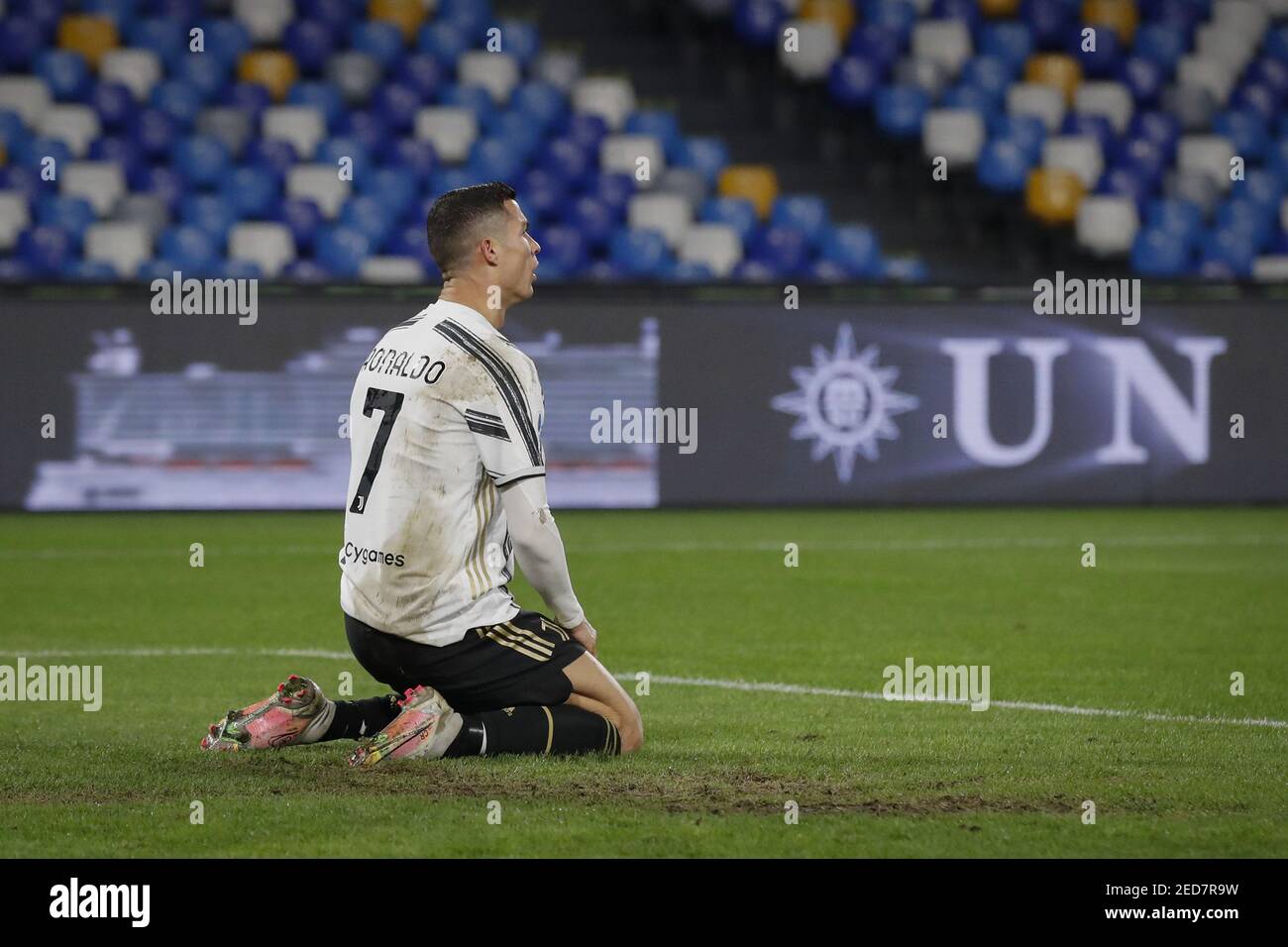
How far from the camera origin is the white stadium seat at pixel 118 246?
18031mm

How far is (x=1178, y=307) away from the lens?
1645cm

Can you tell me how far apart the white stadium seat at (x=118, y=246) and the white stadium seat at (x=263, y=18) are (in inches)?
133

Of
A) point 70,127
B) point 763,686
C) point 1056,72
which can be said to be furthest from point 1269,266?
point 763,686

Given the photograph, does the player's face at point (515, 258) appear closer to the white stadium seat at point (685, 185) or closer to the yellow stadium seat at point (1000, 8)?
the white stadium seat at point (685, 185)

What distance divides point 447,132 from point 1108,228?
7064 millimetres

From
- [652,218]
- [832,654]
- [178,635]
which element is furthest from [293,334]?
[832,654]

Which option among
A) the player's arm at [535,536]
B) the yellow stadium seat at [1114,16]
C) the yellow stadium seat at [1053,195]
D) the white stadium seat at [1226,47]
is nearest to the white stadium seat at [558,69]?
the yellow stadium seat at [1053,195]

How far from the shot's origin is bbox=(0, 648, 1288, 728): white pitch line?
673 centimetres

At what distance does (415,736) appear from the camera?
564 centimetres

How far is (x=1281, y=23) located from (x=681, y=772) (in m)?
19.1

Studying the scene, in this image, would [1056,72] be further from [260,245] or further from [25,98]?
[25,98]

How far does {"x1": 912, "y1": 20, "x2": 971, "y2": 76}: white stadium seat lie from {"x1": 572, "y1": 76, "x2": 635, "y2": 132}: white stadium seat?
11.3 feet

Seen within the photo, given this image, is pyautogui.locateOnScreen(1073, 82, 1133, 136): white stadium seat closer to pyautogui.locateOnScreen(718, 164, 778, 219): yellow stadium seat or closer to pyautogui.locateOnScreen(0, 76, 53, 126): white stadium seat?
pyautogui.locateOnScreen(718, 164, 778, 219): yellow stadium seat
